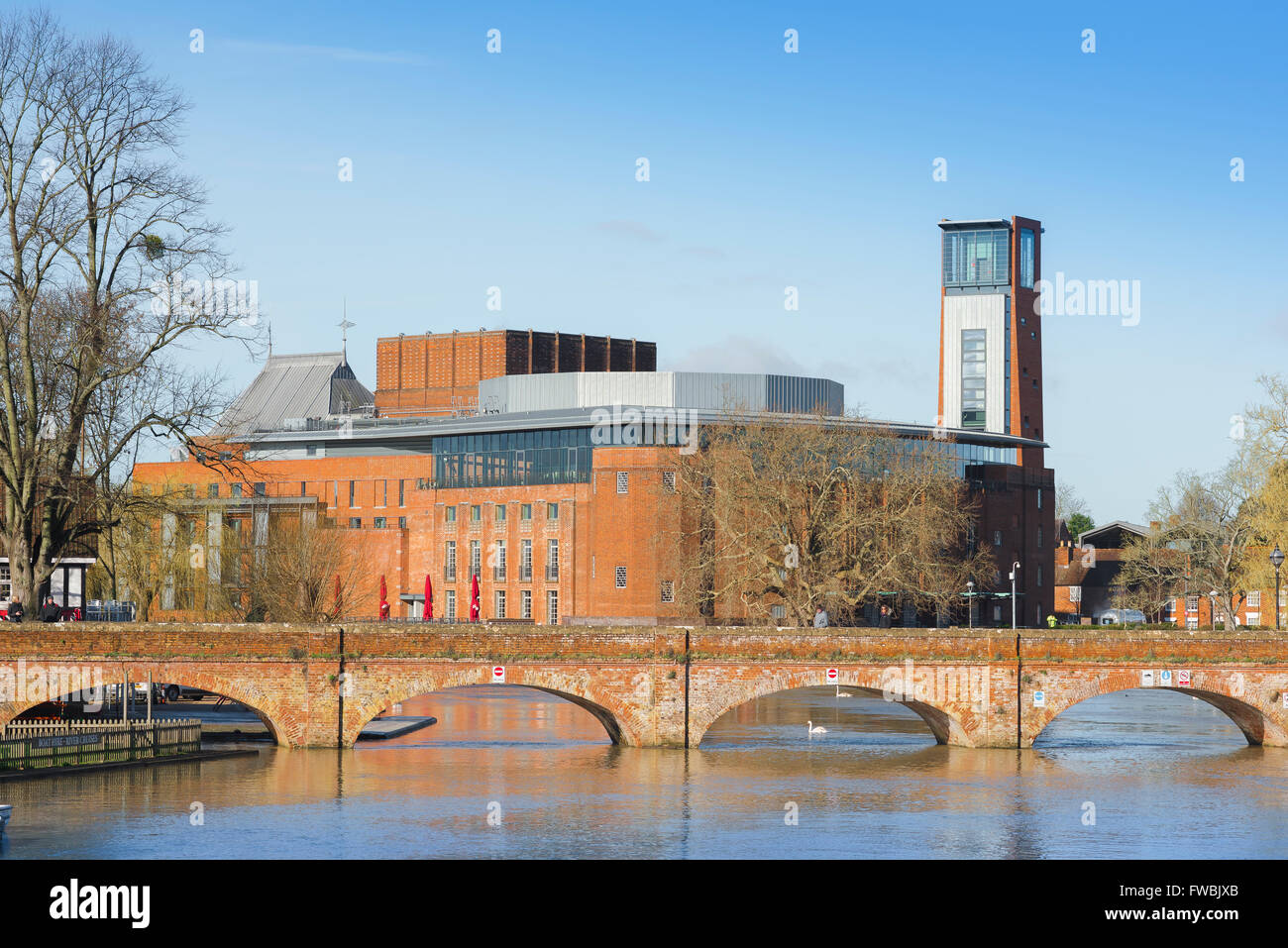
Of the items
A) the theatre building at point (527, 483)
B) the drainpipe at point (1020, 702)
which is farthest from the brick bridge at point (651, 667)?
the theatre building at point (527, 483)

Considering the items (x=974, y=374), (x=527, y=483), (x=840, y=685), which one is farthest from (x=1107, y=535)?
(x=840, y=685)

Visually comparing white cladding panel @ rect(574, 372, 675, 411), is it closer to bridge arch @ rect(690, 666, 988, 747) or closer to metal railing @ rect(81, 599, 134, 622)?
metal railing @ rect(81, 599, 134, 622)

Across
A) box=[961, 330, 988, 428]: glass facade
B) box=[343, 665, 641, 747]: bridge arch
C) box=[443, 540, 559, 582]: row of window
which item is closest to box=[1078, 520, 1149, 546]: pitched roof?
box=[961, 330, 988, 428]: glass facade

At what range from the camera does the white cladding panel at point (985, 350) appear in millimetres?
123312

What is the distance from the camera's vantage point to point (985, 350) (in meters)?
124

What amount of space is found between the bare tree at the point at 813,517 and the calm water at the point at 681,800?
13.2 metres

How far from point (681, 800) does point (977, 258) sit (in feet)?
313

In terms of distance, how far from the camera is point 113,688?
2185 inches

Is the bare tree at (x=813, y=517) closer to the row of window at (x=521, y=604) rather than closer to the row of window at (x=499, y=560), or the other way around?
the row of window at (x=521, y=604)

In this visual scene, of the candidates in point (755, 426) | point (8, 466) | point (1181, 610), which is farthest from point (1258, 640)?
point (1181, 610)

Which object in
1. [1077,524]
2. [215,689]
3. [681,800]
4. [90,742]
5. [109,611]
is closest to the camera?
[681,800]

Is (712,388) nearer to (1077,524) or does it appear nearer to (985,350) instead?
(985,350)
